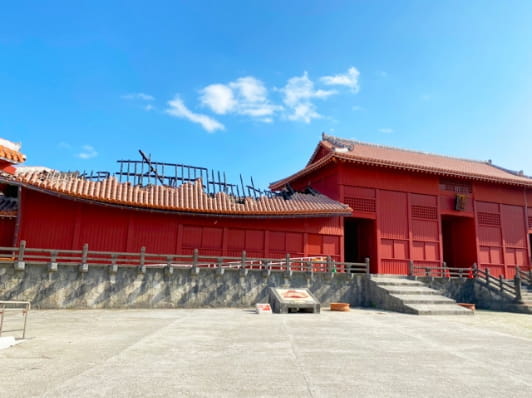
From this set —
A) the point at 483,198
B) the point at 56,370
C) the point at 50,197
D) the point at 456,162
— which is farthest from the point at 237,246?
the point at 456,162

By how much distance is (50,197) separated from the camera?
14.3 meters

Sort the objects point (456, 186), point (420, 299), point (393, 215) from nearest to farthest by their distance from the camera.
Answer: point (420, 299) < point (393, 215) < point (456, 186)

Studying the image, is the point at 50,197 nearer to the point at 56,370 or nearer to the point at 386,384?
the point at 56,370

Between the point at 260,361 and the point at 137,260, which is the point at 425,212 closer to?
the point at 137,260

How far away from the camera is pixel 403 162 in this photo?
1972cm

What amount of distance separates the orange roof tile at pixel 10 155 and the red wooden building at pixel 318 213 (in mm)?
38

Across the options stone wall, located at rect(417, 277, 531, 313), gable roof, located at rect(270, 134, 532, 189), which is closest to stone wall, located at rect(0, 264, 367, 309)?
stone wall, located at rect(417, 277, 531, 313)

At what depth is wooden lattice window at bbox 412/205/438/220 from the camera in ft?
65.6

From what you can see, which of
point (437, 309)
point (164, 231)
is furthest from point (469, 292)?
point (164, 231)

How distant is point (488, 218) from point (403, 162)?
21.5 ft

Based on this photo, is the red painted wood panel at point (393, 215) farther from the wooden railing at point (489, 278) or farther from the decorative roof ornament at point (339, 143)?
the decorative roof ornament at point (339, 143)

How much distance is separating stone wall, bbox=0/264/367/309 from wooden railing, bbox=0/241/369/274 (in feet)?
0.67

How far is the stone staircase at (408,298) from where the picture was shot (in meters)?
13.4

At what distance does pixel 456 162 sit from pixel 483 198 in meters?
4.31
